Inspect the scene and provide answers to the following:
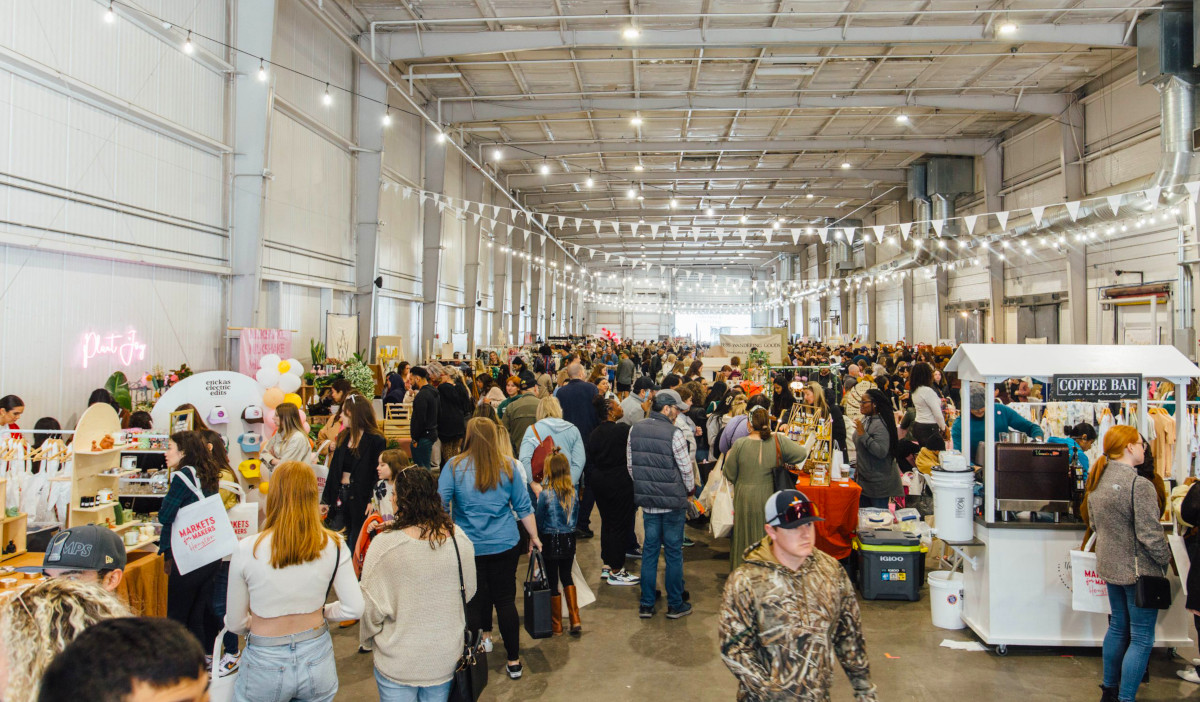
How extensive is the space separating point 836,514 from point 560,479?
2.37 metres

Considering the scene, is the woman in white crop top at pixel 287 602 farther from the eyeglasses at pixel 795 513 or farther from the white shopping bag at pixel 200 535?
the eyeglasses at pixel 795 513

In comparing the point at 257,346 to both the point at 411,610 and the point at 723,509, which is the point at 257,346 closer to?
the point at 723,509

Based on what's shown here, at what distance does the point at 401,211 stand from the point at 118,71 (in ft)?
28.8

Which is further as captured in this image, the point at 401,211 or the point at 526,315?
the point at 526,315

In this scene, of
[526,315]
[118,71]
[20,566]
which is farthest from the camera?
[526,315]

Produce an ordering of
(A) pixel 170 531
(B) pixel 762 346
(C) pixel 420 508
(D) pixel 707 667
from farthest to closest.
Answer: (B) pixel 762 346, (D) pixel 707 667, (A) pixel 170 531, (C) pixel 420 508

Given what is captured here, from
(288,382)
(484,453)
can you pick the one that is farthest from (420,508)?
(288,382)

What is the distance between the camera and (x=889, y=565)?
18.6 ft

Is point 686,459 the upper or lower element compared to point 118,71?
lower

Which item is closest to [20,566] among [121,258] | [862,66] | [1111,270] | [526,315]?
[121,258]

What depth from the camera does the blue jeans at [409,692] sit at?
2883 mm

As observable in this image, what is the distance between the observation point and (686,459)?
5.18 metres

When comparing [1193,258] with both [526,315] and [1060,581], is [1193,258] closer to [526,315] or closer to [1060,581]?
[1060,581]

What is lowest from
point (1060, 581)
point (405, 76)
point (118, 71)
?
point (1060, 581)
